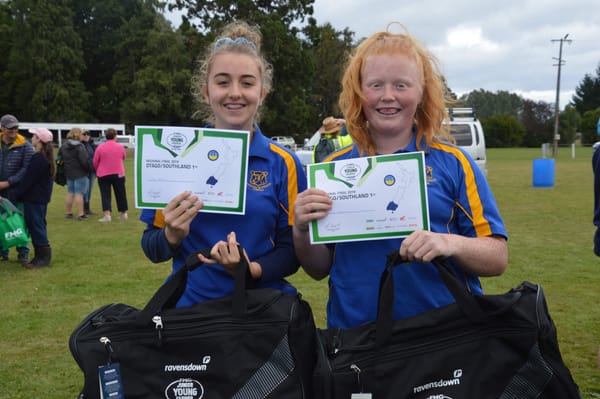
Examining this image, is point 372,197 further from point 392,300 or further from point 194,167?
point 194,167

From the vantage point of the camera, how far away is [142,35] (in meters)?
67.2

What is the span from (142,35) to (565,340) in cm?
6800

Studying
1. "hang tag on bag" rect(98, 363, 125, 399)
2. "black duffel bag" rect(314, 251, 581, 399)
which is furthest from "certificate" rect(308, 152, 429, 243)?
"hang tag on bag" rect(98, 363, 125, 399)

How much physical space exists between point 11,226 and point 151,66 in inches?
2110

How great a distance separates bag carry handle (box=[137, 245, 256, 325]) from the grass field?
2.90 metres

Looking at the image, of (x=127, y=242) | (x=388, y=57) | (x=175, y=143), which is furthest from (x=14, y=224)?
(x=388, y=57)

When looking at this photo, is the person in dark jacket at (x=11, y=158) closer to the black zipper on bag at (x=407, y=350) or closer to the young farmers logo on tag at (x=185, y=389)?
the young farmers logo on tag at (x=185, y=389)

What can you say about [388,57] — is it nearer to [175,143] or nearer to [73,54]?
[175,143]

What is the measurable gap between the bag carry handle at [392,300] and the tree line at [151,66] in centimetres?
4475

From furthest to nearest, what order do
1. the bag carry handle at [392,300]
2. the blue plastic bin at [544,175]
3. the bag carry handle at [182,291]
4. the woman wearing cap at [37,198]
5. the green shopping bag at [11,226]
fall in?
the blue plastic bin at [544,175]
the woman wearing cap at [37,198]
the green shopping bag at [11,226]
the bag carry handle at [182,291]
the bag carry handle at [392,300]

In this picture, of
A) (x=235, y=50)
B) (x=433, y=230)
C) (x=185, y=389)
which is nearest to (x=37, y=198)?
(x=235, y=50)

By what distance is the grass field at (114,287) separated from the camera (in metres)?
4.85

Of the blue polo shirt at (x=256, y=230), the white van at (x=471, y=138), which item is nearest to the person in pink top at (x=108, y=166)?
the white van at (x=471, y=138)

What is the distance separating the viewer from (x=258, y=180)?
2.28m
